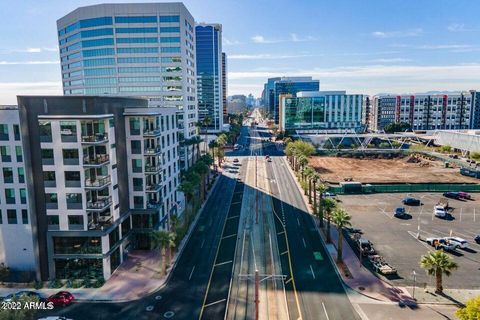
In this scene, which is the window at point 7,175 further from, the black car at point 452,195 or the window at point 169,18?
the black car at point 452,195

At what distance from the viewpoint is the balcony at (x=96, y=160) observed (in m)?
45.9

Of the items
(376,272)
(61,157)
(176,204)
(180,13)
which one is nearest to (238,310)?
(376,272)

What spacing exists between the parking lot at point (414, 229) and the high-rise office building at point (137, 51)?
62.7 m

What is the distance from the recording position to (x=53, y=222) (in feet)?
153

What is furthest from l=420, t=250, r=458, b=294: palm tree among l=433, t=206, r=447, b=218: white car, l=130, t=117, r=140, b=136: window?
l=130, t=117, r=140, b=136: window

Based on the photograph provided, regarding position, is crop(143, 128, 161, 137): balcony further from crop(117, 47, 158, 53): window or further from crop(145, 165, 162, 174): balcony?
crop(117, 47, 158, 53): window

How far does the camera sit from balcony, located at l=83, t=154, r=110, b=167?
45875 millimetres

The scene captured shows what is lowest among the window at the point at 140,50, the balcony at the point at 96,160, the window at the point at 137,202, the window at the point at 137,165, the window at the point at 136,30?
the window at the point at 137,202

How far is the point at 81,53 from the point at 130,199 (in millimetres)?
88329

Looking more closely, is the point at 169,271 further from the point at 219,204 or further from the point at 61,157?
the point at 219,204

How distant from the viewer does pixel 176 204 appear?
72688 mm

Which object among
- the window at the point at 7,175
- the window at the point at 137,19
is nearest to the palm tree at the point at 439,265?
the window at the point at 7,175

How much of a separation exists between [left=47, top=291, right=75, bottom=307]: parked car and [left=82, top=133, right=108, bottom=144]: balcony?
19831mm

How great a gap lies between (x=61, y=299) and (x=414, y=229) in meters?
62.4
